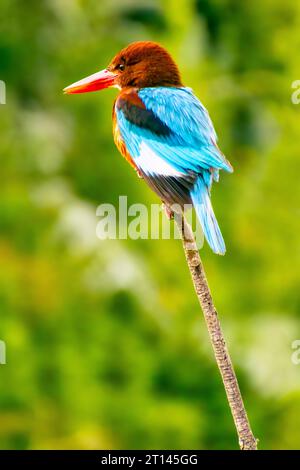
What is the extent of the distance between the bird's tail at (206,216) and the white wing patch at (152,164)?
40 mm

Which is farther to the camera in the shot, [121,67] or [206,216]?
[121,67]

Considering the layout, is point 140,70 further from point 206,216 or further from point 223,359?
point 223,359

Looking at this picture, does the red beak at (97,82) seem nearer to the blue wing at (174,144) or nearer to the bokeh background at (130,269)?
the blue wing at (174,144)

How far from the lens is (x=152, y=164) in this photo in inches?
58.0

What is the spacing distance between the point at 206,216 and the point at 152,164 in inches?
6.4

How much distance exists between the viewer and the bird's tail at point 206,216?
128cm

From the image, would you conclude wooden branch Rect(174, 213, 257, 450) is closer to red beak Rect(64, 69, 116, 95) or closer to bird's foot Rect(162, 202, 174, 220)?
bird's foot Rect(162, 202, 174, 220)

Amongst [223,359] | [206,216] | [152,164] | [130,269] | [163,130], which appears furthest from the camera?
[130,269]

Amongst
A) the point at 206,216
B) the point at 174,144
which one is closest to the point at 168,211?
the point at 206,216

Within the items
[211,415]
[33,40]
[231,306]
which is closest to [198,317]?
[231,306]

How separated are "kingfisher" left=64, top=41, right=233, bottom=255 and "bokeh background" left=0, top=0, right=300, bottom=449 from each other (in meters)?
1.33

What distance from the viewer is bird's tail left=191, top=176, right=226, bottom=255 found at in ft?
4.21

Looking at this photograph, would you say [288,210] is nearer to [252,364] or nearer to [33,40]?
[252,364]

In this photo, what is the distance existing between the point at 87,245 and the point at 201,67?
735 mm
